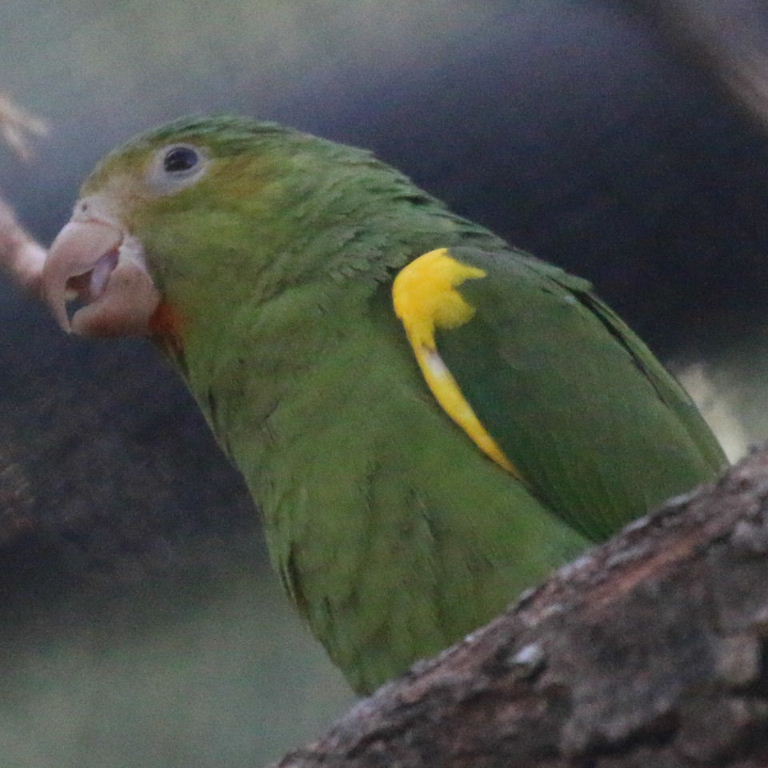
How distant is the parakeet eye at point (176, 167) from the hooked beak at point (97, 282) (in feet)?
0.40

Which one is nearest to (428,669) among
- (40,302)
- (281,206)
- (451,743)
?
(451,743)

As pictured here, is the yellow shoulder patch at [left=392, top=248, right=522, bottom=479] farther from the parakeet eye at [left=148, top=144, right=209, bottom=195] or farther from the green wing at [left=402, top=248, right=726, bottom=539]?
the parakeet eye at [left=148, top=144, right=209, bottom=195]

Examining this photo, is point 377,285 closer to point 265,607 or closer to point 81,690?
point 265,607

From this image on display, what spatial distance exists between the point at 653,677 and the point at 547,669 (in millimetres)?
92

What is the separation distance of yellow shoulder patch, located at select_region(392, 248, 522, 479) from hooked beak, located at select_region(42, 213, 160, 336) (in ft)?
1.46

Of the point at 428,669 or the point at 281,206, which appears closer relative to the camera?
the point at 428,669

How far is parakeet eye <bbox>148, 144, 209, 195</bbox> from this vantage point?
79.2 inches

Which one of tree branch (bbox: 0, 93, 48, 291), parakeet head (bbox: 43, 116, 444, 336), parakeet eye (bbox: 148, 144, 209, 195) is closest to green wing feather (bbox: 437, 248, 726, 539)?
parakeet head (bbox: 43, 116, 444, 336)

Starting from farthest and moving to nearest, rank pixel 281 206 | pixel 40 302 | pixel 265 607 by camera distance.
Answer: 1. pixel 265 607
2. pixel 40 302
3. pixel 281 206

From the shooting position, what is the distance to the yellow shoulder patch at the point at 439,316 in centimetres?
166

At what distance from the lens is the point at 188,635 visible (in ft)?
8.83

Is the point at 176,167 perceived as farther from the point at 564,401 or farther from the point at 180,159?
the point at 564,401

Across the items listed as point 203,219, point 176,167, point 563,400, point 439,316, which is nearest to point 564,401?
point 563,400

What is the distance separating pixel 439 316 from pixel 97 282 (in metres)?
0.60
